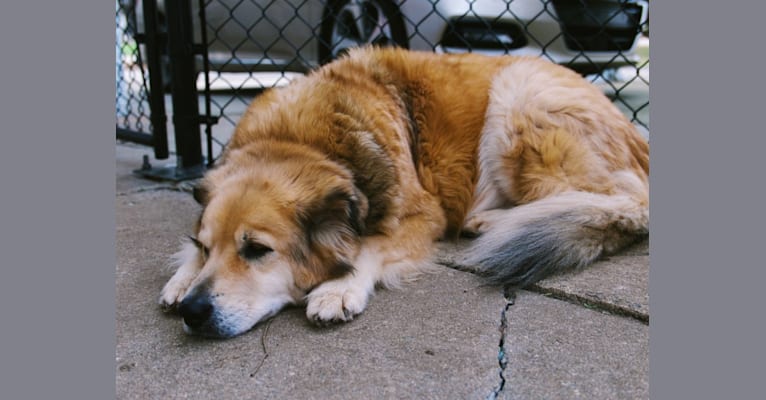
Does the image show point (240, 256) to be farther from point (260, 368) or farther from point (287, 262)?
point (260, 368)

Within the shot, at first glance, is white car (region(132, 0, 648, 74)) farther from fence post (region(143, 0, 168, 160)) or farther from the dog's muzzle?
the dog's muzzle

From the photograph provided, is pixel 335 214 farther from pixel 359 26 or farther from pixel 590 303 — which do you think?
pixel 359 26

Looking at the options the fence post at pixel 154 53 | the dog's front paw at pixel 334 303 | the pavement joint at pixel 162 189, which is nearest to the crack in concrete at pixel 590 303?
the dog's front paw at pixel 334 303

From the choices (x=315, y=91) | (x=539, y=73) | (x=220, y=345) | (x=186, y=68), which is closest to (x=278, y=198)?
(x=220, y=345)

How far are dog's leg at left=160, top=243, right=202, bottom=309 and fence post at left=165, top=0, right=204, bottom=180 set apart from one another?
5.24 ft

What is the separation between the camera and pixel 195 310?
6.33 feet

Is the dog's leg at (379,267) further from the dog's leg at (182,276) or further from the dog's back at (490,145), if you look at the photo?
the dog's leg at (182,276)

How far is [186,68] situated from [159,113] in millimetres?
393

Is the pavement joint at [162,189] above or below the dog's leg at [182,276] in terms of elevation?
below

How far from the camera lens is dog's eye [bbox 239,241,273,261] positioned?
2121mm

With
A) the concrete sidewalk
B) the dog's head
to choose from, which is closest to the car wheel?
the dog's head

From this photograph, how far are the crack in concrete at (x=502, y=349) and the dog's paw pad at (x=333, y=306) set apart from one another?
488mm

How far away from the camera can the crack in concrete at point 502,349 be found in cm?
166

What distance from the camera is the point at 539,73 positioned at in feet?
10.4
